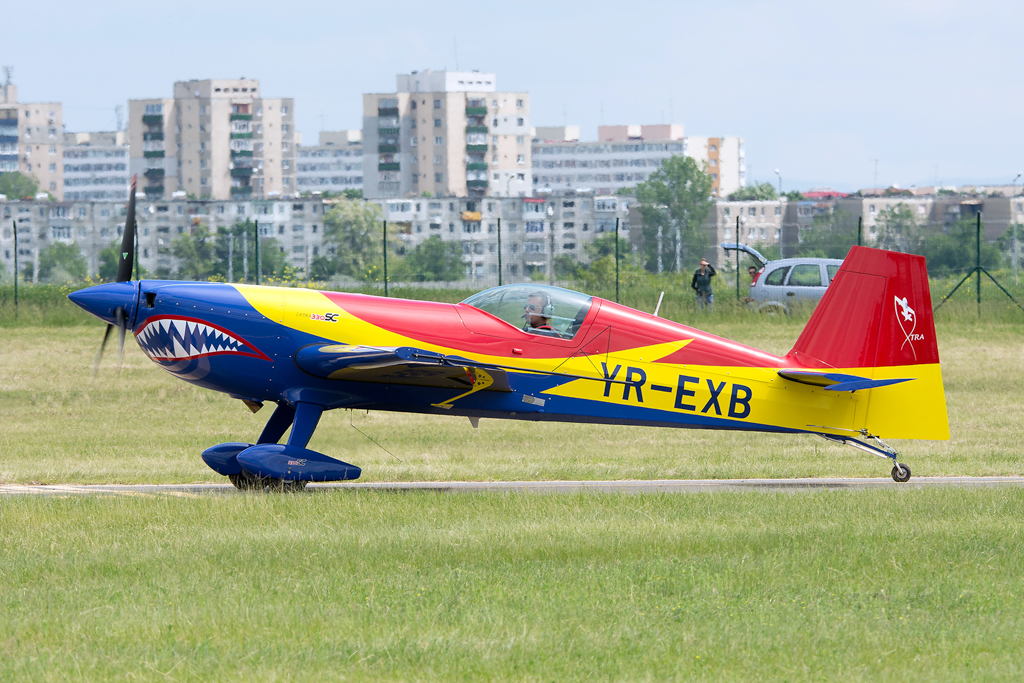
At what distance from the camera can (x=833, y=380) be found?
12375mm

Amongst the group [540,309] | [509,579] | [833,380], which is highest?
[540,309]

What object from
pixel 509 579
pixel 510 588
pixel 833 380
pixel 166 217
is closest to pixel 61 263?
pixel 166 217

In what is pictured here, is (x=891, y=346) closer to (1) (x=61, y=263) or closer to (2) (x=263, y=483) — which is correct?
(2) (x=263, y=483)

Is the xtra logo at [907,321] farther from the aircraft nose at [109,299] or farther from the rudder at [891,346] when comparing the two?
the aircraft nose at [109,299]

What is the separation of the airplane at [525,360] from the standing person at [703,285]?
63.7 feet

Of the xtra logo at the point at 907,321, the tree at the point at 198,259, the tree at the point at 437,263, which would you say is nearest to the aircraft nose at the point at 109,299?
the xtra logo at the point at 907,321

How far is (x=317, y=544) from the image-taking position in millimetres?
9078

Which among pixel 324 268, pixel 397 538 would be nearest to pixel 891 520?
pixel 397 538

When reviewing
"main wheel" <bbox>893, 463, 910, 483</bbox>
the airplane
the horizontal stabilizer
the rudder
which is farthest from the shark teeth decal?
"main wheel" <bbox>893, 463, 910, 483</bbox>

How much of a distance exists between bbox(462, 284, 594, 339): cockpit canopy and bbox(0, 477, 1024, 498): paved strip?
166 centimetres

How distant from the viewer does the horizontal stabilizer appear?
12289 millimetres

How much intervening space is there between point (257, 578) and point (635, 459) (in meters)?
7.77

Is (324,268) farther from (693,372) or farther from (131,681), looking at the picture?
(131,681)

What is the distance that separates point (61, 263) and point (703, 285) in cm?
7550
